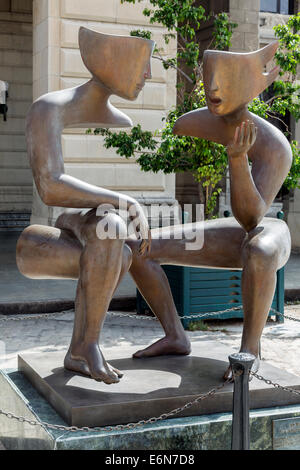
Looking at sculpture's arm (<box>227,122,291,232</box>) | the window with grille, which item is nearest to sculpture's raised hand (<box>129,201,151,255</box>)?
sculpture's arm (<box>227,122,291,232</box>)

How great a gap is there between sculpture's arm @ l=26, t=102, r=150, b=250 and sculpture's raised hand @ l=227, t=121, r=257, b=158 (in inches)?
23.3

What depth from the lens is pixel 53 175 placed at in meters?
3.54

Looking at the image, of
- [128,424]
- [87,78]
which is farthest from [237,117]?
[87,78]

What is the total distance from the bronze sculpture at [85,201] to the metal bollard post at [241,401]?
761mm

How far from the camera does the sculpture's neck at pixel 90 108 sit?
3.75 m

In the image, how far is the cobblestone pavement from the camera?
6434 millimetres

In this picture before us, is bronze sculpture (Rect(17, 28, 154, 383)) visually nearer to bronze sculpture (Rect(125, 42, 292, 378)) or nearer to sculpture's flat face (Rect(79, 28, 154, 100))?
sculpture's flat face (Rect(79, 28, 154, 100))

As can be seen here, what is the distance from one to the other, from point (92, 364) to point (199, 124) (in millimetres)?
1558

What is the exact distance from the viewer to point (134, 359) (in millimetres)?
4164

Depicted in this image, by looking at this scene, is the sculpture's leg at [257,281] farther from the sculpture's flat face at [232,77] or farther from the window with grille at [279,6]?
the window with grille at [279,6]

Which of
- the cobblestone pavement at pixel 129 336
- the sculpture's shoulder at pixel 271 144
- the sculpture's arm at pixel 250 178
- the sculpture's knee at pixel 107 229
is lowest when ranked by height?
the cobblestone pavement at pixel 129 336

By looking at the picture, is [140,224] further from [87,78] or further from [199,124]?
[87,78]

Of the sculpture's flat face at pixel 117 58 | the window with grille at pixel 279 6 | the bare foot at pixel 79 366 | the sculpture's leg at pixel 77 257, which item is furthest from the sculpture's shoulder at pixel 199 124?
the window with grille at pixel 279 6
